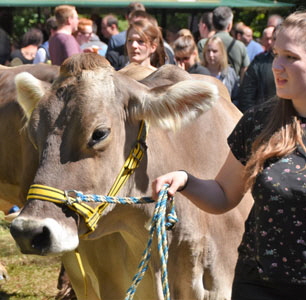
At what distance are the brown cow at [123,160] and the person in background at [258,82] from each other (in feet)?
11.4

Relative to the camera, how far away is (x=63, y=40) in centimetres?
739

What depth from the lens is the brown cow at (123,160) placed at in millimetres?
2930

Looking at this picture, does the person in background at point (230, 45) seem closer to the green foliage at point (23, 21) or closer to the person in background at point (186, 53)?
the person in background at point (186, 53)

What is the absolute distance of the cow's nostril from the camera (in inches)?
109

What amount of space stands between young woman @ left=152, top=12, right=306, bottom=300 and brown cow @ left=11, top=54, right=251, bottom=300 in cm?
44

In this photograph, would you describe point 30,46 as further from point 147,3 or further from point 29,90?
point 29,90

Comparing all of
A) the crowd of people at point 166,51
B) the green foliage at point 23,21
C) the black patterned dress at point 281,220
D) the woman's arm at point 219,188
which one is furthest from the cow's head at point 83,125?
the green foliage at point 23,21

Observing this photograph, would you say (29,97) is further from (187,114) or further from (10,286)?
(10,286)

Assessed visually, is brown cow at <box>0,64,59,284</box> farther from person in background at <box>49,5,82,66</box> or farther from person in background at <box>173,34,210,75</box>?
person in background at <box>173,34,210,75</box>

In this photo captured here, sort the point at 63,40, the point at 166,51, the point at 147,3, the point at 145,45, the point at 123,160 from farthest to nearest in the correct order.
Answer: the point at 147,3 → the point at 63,40 → the point at 166,51 → the point at 145,45 → the point at 123,160

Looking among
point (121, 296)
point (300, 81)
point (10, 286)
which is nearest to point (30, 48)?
point (10, 286)

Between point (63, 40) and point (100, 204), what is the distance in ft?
15.1

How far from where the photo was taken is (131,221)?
3.42 meters

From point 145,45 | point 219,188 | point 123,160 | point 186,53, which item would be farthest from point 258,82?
point 219,188
